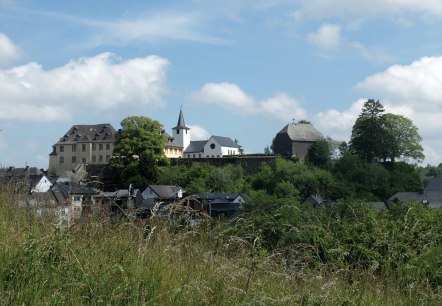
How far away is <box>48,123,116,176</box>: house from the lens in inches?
4077

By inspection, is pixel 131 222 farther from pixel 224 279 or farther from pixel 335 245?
pixel 335 245

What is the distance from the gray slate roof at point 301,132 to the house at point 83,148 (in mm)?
28625

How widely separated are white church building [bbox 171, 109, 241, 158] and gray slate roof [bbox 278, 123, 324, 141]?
16.5 metres

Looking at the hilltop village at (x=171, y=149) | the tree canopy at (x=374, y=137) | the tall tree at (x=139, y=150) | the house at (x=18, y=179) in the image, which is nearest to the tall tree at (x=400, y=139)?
the tree canopy at (x=374, y=137)

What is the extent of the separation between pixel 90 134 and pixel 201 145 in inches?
713

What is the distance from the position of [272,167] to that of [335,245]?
67661 mm

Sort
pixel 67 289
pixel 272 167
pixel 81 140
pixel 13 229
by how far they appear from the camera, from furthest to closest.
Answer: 1. pixel 81 140
2. pixel 272 167
3. pixel 13 229
4. pixel 67 289

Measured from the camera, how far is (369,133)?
76.9 metres

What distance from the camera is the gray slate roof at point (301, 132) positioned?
286 feet

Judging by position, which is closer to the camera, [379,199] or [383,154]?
[379,199]

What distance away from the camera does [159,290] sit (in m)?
4.67

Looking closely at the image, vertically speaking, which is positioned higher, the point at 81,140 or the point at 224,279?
the point at 81,140

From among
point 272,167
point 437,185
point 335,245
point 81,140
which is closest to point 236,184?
point 272,167

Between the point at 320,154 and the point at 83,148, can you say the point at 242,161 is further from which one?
the point at 83,148
